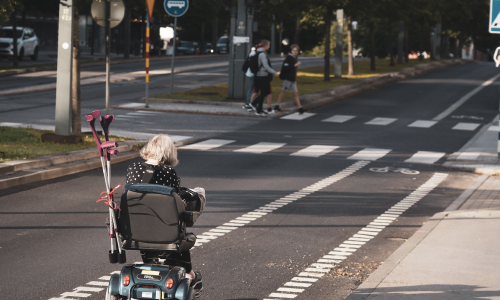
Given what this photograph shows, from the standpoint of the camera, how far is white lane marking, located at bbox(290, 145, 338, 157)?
14.1m

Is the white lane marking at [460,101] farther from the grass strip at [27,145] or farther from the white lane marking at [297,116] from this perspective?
the grass strip at [27,145]

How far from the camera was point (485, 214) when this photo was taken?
8.84 meters

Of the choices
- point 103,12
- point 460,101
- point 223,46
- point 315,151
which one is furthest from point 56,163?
point 223,46

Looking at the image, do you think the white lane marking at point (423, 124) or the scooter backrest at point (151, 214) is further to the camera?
the white lane marking at point (423, 124)

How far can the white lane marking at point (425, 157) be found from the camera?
45.7 feet

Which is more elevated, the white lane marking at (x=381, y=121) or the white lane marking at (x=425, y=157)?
the white lane marking at (x=381, y=121)

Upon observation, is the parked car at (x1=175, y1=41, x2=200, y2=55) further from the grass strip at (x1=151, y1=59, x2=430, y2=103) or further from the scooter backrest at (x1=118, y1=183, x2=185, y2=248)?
the scooter backrest at (x1=118, y1=183, x2=185, y2=248)

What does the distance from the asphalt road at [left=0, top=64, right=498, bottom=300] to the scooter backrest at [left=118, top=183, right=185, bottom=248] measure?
1.40 metres

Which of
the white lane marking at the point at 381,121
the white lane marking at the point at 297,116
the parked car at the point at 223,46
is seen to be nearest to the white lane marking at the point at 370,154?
the white lane marking at the point at 381,121

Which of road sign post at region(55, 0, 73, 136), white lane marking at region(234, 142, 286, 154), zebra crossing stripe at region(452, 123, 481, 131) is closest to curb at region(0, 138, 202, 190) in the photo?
road sign post at region(55, 0, 73, 136)

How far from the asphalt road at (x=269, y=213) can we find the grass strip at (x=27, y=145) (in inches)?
44.9

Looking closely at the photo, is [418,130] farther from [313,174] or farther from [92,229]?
[92,229]

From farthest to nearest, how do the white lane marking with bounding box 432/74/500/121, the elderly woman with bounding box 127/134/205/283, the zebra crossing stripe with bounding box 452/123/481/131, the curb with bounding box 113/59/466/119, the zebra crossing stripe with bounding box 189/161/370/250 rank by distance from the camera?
1. the white lane marking with bounding box 432/74/500/121
2. the curb with bounding box 113/59/466/119
3. the zebra crossing stripe with bounding box 452/123/481/131
4. the zebra crossing stripe with bounding box 189/161/370/250
5. the elderly woman with bounding box 127/134/205/283

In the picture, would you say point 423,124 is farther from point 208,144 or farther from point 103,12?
point 103,12
